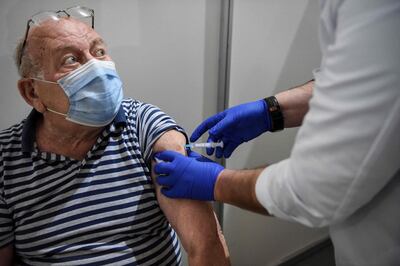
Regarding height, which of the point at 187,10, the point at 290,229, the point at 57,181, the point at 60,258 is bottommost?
the point at 290,229

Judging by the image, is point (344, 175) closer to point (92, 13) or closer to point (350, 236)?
point (350, 236)

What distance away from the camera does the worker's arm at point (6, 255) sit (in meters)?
1.14

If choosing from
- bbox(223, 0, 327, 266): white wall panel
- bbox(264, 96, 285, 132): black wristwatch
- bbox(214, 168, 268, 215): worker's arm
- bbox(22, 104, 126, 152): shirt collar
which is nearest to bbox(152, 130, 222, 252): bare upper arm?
bbox(214, 168, 268, 215): worker's arm

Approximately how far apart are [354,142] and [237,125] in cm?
69

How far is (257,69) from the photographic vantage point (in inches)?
71.5

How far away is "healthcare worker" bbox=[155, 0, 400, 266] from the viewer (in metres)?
0.58

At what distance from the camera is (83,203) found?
1.12m

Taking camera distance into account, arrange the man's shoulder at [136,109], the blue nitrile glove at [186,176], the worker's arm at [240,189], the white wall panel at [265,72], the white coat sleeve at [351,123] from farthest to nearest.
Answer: the white wall panel at [265,72], the man's shoulder at [136,109], the blue nitrile glove at [186,176], the worker's arm at [240,189], the white coat sleeve at [351,123]

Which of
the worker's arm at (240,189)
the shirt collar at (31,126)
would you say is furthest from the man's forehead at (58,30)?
the worker's arm at (240,189)

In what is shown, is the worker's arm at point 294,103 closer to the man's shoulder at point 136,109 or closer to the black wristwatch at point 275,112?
the black wristwatch at point 275,112

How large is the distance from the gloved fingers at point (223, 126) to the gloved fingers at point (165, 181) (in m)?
0.30

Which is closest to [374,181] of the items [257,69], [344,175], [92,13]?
[344,175]

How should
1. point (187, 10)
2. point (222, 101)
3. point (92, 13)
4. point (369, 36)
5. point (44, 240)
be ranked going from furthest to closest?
point (222, 101)
point (187, 10)
point (92, 13)
point (44, 240)
point (369, 36)

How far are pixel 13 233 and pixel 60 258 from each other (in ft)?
0.62
